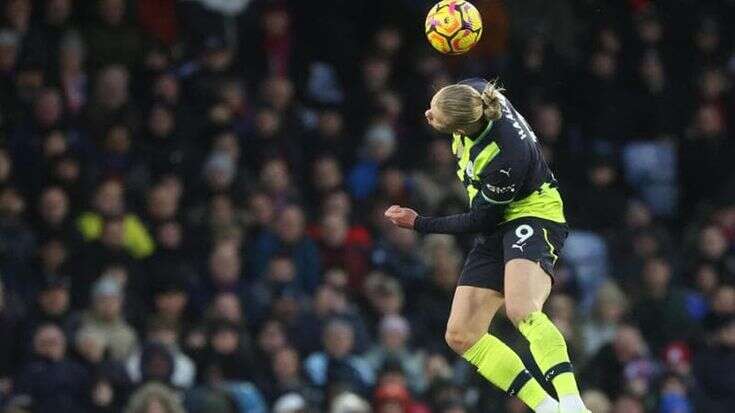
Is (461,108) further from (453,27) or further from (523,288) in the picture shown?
(523,288)

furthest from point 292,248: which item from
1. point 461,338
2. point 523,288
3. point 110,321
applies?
point 523,288

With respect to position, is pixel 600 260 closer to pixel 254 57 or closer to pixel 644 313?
pixel 644 313

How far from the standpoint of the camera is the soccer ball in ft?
34.8

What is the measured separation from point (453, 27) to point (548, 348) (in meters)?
1.97

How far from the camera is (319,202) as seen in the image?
49.7 ft

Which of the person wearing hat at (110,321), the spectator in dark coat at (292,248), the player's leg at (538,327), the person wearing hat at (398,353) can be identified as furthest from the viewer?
the spectator in dark coat at (292,248)

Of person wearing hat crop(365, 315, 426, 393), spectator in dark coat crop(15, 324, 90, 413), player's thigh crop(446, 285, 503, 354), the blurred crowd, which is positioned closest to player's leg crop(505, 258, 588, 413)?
player's thigh crop(446, 285, 503, 354)

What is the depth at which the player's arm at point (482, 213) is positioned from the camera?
10.2 m

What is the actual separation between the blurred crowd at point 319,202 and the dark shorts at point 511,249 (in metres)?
2.74

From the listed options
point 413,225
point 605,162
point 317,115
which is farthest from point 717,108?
point 413,225

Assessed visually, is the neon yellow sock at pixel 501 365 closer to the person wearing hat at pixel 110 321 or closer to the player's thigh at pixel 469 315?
the player's thigh at pixel 469 315

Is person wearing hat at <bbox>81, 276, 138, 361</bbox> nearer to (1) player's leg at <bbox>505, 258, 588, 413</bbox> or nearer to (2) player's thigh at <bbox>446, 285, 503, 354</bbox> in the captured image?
(2) player's thigh at <bbox>446, 285, 503, 354</bbox>

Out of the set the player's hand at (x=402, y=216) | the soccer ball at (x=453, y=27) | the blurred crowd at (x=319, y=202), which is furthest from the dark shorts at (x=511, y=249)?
the blurred crowd at (x=319, y=202)

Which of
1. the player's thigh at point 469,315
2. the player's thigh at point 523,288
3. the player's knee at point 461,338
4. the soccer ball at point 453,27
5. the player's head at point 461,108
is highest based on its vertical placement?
the soccer ball at point 453,27
